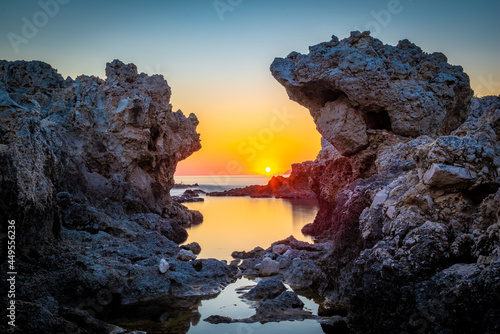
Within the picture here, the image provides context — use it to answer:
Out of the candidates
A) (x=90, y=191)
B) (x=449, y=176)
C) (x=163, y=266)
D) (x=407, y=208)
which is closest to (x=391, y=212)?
(x=407, y=208)

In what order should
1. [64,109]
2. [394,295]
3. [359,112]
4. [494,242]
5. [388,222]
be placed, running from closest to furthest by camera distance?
[494,242]
[394,295]
[388,222]
[359,112]
[64,109]

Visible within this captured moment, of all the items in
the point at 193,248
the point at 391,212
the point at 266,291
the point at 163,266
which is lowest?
the point at 193,248

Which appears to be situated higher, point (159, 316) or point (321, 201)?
point (321, 201)

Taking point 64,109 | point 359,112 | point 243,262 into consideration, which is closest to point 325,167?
point 359,112

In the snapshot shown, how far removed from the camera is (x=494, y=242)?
5152mm

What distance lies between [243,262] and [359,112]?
31.3ft

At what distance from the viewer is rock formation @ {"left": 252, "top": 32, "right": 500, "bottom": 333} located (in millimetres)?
5281

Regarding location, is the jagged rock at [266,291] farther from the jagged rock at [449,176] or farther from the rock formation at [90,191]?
the jagged rock at [449,176]

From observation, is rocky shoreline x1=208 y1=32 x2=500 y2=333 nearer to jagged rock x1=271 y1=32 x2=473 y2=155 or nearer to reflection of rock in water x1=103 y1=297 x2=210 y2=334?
jagged rock x1=271 y1=32 x2=473 y2=155

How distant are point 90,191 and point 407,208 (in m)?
14.6

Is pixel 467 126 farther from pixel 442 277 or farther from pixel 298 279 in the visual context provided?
pixel 298 279

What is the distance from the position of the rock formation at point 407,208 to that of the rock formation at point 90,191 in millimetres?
4307

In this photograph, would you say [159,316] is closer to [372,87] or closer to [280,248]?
[280,248]

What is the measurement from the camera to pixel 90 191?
56.1 ft
